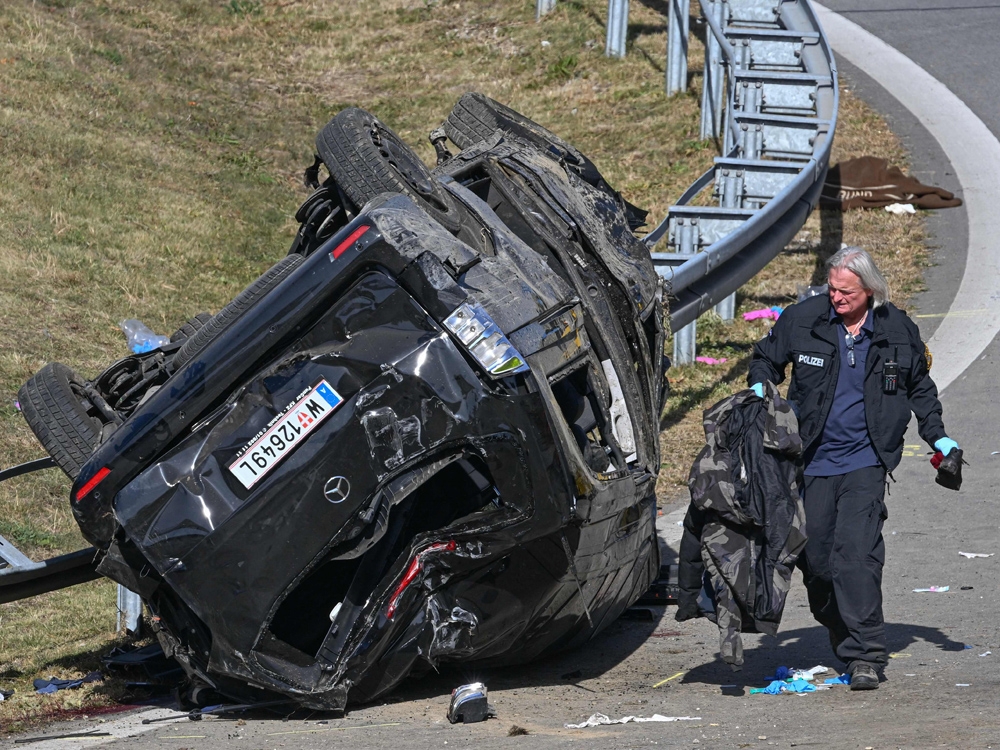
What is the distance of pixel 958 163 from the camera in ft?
42.6

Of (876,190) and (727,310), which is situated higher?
(876,190)

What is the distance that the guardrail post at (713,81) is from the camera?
12.9 meters

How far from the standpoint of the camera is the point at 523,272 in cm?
488

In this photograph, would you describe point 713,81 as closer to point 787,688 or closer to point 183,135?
point 183,135

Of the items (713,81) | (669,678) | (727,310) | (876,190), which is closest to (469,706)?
(669,678)

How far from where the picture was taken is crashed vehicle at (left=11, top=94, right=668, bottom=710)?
4.44 m

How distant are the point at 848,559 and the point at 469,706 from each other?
1.67 meters

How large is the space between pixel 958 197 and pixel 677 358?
440 centimetres

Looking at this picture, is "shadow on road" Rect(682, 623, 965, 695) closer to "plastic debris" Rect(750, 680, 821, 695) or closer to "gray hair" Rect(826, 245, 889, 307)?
"plastic debris" Rect(750, 680, 821, 695)

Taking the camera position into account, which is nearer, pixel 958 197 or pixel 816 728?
pixel 816 728

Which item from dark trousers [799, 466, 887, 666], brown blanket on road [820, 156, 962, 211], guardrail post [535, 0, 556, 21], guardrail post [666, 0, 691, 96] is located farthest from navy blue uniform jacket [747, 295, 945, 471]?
guardrail post [535, 0, 556, 21]

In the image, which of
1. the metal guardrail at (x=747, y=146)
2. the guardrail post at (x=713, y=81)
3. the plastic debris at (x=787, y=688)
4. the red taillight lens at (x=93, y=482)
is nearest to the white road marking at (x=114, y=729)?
the red taillight lens at (x=93, y=482)

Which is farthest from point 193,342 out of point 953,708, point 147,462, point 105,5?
point 105,5

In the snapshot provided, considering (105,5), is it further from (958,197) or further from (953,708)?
(953,708)
